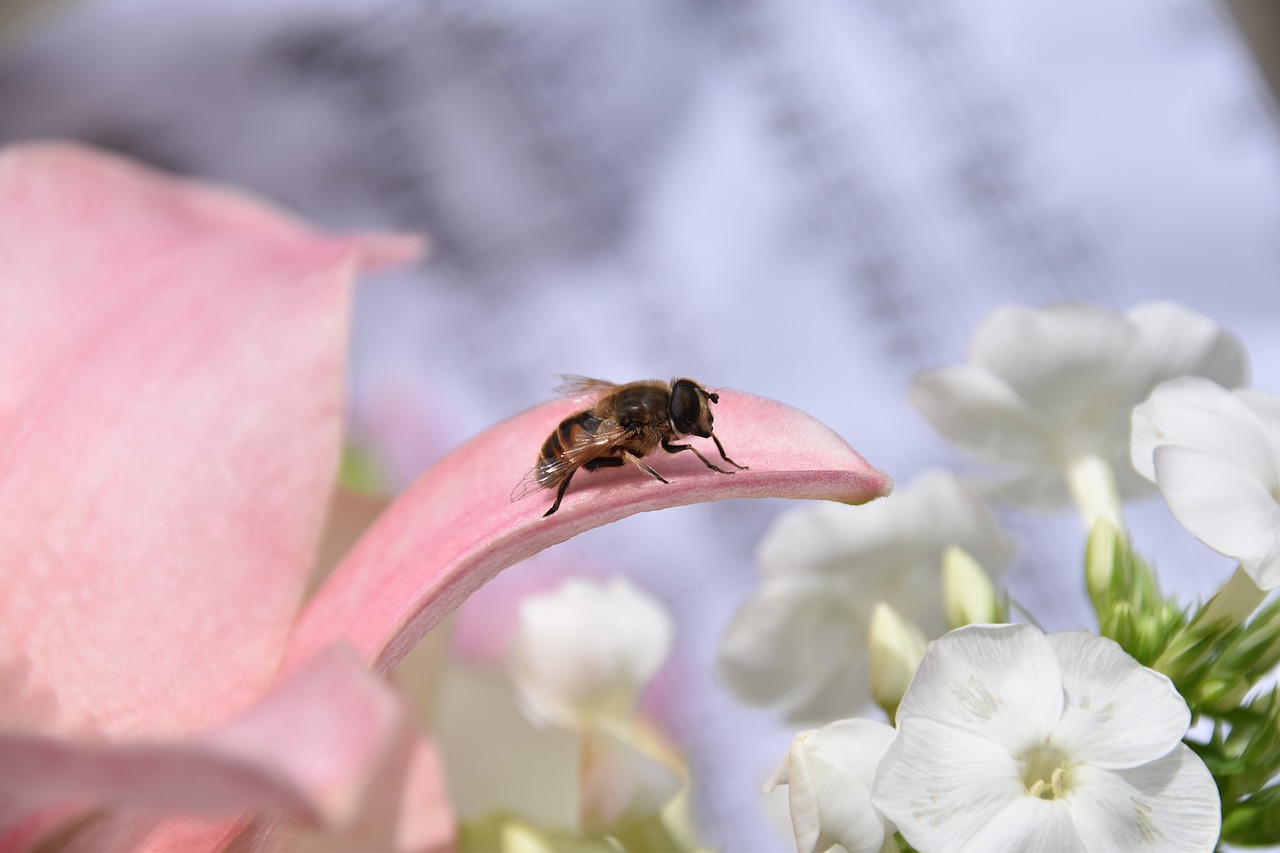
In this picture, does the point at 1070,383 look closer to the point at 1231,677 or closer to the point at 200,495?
the point at 1231,677

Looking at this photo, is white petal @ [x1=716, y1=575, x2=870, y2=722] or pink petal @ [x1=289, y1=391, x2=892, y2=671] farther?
white petal @ [x1=716, y1=575, x2=870, y2=722]

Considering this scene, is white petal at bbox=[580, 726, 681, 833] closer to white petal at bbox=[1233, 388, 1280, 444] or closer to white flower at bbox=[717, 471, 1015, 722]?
white flower at bbox=[717, 471, 1015, 722]

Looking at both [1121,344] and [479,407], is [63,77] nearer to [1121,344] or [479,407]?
[479,407]

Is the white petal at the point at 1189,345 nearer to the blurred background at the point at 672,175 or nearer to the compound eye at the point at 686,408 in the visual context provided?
the compound eye at the point at 686,408

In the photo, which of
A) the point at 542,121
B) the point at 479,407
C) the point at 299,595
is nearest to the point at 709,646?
the point at 479,407

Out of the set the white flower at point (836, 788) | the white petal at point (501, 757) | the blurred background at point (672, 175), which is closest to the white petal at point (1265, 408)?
the white flower at point (836, 788)

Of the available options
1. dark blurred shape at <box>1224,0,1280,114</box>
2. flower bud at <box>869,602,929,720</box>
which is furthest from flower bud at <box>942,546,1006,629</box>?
dark blurred shape at <box>1224,0,1280,114</box>

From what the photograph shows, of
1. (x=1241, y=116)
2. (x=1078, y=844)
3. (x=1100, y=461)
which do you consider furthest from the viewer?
(x=1241, y=116)
